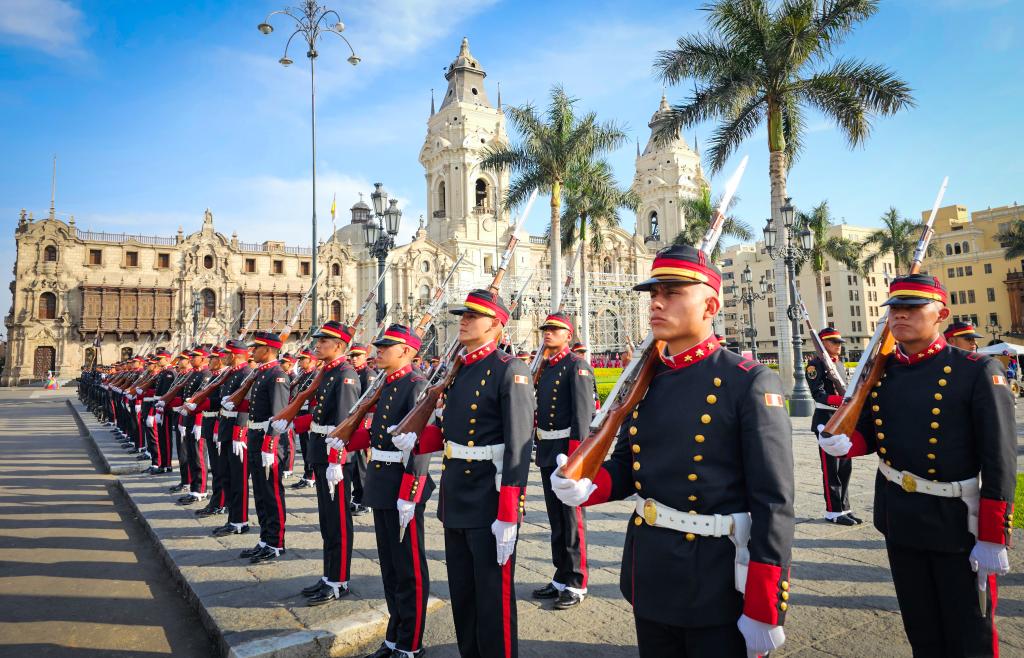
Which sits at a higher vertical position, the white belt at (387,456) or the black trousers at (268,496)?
the white belt at (387,456)

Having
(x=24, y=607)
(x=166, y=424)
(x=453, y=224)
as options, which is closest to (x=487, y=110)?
(x=453, y=224)

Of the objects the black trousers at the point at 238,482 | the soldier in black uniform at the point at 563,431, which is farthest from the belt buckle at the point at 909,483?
the black trousers at the point at 238,482

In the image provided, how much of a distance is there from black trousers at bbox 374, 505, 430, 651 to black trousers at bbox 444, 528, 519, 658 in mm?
530

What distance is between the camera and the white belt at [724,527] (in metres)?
2.44

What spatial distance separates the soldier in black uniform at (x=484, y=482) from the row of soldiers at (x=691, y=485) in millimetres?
11

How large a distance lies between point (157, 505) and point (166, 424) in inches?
130

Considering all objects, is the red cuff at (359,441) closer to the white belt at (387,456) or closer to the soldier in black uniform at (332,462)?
the soldier in black uniform at (332,462)

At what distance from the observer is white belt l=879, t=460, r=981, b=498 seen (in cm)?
334

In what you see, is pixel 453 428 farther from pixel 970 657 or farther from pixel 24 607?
pixel 24 607

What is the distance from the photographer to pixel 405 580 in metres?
4.44

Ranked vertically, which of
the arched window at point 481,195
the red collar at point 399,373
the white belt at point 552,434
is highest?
the arched window at point 481,195

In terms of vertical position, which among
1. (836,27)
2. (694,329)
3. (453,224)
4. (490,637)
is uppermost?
(453,224)

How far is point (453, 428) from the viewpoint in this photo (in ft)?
13.8

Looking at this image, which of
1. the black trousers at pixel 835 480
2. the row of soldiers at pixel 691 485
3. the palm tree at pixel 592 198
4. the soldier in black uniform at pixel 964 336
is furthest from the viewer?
the palm tree at pixel 592 198
